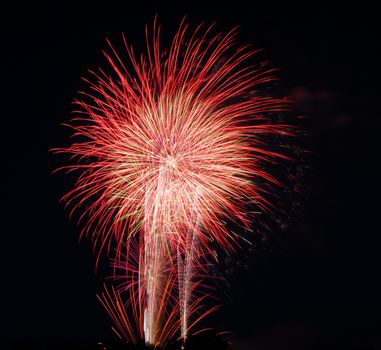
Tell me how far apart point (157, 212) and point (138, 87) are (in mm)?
5531

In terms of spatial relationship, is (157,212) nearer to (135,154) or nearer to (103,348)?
(135,154)

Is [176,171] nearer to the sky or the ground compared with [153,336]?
nearer to the sky

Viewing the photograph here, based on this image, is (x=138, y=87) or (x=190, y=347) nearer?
(x=190, y=347)

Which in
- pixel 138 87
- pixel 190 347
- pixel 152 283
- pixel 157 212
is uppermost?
pixel 138 87

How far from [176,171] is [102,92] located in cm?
487

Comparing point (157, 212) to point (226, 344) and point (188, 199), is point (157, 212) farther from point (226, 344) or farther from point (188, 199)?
point (226, 344)

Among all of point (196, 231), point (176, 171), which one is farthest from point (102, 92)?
point (196, 231)

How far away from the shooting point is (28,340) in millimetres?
42281

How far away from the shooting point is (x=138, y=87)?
4144cm

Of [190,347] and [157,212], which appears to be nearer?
[190,347]

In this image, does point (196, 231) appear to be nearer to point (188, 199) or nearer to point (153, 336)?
point (188, 199)

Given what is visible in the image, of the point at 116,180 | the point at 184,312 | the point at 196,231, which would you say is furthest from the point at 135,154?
the point at 184,312

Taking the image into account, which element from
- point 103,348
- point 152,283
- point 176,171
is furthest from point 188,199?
point 103,348

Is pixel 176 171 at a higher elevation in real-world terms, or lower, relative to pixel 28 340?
higher
